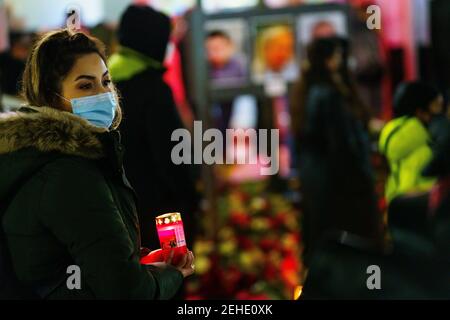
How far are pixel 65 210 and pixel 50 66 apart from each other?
47 cm

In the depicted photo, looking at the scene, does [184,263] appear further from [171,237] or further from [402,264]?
[402,264]

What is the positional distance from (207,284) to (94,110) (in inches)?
103

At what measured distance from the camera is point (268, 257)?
551 cm

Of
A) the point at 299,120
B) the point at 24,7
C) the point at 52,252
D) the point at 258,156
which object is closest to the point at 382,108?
the point at 299,120

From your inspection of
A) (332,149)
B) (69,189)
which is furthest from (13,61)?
(69,189)

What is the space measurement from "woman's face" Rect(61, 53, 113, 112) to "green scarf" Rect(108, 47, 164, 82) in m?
1.17

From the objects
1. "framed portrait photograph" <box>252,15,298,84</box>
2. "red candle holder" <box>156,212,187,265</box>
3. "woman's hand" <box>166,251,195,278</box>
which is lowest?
"woman's hand" <box>166,251,195,278</box>

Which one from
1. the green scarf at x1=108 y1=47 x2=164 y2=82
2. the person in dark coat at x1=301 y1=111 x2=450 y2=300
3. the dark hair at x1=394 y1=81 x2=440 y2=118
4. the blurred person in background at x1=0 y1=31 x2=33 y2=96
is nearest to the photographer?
the person in dark coat at x1=301 y1=111 x2=450 y2=300

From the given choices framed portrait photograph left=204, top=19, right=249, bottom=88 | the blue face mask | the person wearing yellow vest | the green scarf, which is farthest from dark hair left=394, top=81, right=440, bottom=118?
the blue face mask

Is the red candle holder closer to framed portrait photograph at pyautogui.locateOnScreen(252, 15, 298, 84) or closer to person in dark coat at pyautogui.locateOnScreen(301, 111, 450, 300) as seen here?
person in dark coat at pyautogui.locateOnScreen(301, 111, 450, 300)

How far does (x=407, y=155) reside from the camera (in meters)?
4.33

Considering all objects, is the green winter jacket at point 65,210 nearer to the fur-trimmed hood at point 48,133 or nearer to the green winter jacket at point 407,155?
the fur-trimmed hood at point 48,133

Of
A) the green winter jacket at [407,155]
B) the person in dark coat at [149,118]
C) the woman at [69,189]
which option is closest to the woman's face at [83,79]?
the woman at [69,189]

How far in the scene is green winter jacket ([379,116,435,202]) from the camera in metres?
4.24
